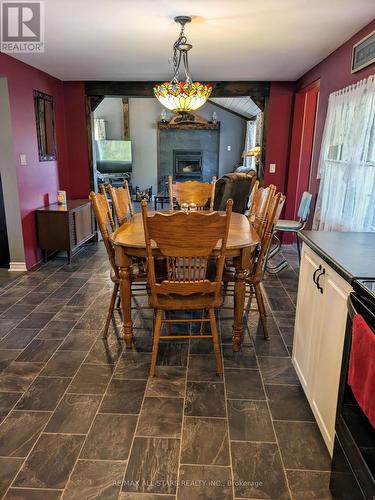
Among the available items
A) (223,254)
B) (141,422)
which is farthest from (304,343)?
(141,422)

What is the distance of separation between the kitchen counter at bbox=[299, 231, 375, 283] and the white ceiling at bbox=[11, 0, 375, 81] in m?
1.57

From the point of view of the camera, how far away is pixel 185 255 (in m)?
2.00

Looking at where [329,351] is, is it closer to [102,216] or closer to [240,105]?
[102,216]

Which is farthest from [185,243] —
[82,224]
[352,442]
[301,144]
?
[301,144]

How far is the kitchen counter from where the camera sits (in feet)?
4.53

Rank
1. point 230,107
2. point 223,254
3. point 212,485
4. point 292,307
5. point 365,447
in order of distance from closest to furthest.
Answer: point 365,447 < point 212,485 < point 223,254 < point 292,307 < point 230,107

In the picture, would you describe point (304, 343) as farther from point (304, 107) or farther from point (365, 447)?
point (304, 107)

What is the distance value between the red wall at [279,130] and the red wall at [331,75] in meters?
0.37

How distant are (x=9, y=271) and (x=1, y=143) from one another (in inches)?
54.5

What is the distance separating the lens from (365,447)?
115cm

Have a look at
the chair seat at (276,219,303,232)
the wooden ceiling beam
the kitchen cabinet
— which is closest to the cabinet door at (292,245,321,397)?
the kitchen cabinet

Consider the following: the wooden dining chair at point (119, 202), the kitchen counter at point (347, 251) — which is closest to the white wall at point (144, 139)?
the wooden dining chair at point (119, 202)

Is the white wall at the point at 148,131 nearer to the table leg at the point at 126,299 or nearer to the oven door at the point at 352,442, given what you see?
the table leg at the point at 126,299

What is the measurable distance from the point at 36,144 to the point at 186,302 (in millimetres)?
3192
